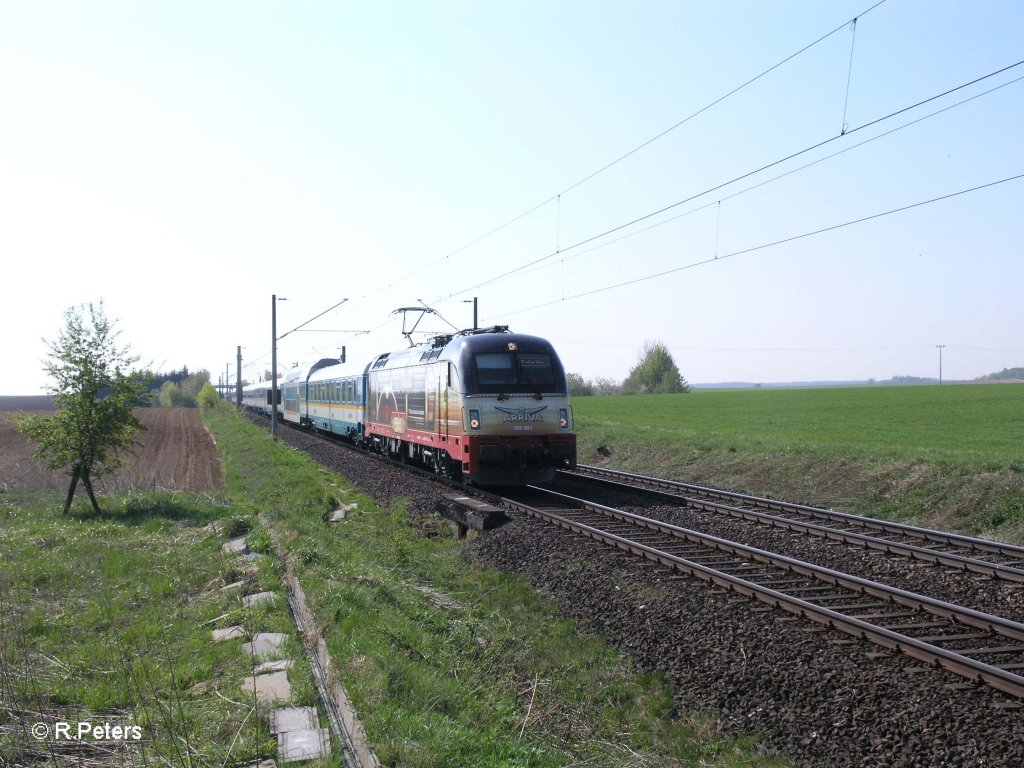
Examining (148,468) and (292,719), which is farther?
(148,468)

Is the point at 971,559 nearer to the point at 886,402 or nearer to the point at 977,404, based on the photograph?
Result: the point at 977,404

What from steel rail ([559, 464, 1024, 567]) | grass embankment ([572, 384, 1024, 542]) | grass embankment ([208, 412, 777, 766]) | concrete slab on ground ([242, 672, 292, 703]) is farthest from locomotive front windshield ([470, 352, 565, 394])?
concrete slab on ground ([242, 672, 292, 703])

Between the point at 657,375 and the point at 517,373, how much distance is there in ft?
252

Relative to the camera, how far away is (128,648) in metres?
6.64

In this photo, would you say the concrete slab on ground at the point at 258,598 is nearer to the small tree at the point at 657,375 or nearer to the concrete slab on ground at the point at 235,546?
the concrete slab on ground at the point at 235,546

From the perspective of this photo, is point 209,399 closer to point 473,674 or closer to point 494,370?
point 494,370

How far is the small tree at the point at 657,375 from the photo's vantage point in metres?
90.8

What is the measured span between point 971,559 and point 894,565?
831mm

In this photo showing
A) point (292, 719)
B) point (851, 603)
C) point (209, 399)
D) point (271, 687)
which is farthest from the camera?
point (209, 399)

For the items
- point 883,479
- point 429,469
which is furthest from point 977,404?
point 429,469

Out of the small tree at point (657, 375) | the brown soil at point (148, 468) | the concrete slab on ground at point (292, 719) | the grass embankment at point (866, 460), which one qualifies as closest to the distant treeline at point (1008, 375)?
the small tree at point (657, 375)

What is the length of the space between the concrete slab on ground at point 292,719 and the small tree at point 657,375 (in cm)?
8731

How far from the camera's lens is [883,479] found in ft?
54.4

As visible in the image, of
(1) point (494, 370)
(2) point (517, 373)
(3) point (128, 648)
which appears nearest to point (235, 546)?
(3) point (128, 648)
